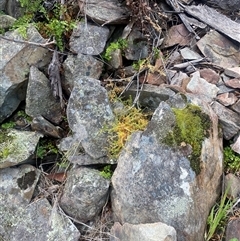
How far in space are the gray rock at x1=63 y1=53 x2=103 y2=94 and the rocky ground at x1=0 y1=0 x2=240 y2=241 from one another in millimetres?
10

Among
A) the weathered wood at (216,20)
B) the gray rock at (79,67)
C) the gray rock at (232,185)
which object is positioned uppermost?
the weathered wood at (216,20)

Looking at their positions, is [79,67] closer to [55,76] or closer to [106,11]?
[55,76]

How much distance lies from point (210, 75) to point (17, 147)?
204cm

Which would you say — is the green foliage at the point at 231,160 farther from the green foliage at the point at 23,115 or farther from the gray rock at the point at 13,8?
the gray rock at the point at 13,8

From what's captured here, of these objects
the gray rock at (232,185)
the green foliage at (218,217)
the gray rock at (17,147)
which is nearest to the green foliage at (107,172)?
the gray rock at (17,147)

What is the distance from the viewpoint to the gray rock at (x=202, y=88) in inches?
157

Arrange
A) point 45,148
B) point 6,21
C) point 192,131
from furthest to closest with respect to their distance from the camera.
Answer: point 6,21 → point 45,148 → point 192,131

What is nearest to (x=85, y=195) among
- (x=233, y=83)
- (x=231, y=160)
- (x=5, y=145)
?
(x=5, y=145)

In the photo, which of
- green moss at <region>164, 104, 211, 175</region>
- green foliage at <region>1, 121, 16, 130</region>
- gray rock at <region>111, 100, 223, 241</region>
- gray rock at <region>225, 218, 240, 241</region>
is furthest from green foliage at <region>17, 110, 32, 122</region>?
gray rock at <region>225, 218, 240, 241</region>

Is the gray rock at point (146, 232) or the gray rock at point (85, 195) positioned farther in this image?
the gray rock at point (85, 195)

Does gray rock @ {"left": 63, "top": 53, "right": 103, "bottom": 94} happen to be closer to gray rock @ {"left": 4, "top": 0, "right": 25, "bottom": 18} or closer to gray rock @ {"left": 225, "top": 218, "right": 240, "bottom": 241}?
gray rock @ {"left": 4, "top": 0, "right": 25, "bottom": 18}

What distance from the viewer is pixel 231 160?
381 centimetres

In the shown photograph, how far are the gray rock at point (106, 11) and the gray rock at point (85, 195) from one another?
5.19ft

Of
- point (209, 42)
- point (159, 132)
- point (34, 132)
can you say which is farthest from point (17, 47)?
point (209, 42)
